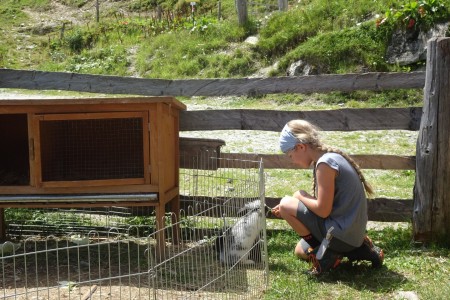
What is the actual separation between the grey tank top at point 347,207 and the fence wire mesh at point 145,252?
59 centimetres

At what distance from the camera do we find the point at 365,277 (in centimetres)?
505

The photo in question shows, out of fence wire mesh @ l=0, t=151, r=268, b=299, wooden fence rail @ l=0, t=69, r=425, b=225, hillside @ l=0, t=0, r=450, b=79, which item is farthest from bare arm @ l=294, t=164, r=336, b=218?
hillside @ l=0, t=0, r=450, b=79

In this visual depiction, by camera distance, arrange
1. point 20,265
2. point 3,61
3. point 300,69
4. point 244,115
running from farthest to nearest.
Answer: point 3,61 < point 300,69 < point 244,115 < point 20,265

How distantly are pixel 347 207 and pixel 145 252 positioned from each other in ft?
5.59

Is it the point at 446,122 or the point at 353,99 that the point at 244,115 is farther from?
the point at 353,99

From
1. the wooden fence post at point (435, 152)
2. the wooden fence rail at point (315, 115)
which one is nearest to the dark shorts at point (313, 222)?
the wooden fence post at point (435, 152)

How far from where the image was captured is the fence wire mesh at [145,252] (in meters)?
4.52

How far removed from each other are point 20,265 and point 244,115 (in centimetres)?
258

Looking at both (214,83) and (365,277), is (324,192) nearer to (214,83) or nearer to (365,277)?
(365,277)

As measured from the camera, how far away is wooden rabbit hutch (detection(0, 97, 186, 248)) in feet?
18.4

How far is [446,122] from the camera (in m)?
5.64

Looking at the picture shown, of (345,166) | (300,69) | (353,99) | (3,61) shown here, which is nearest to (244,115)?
(345,166)

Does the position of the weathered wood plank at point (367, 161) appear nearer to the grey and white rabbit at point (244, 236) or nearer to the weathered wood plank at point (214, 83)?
the weathered wood plank at point (214, 83)

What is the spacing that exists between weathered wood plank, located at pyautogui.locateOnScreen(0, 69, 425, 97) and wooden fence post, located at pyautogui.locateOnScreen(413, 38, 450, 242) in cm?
61
